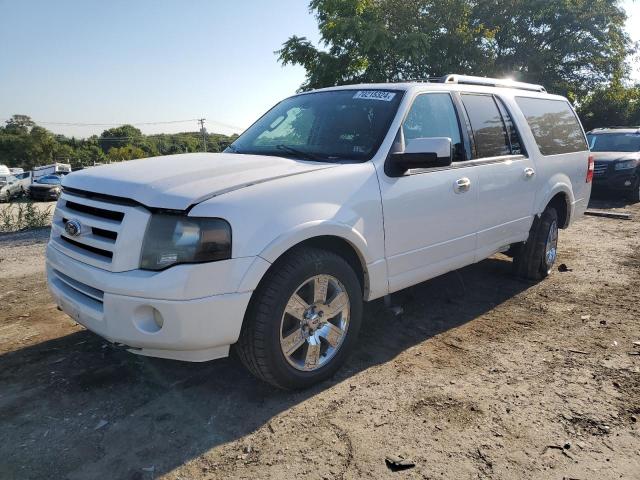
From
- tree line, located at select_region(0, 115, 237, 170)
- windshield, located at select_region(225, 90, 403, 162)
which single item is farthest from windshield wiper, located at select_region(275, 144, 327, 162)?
tree line, located at select_region(0, 115, 237, 170)

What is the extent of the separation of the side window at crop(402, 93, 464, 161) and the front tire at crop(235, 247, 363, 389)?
1214 mm

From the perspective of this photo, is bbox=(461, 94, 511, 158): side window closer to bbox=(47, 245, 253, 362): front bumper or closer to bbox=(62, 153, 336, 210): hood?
bbox=(62, 153, 336, 210): hood

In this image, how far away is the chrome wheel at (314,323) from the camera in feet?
9.21

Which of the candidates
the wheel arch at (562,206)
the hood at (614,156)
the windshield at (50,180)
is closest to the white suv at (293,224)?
the wheel arch at (562,206)

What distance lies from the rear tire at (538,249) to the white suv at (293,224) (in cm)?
67

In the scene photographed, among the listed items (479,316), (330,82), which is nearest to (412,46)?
(330,82)

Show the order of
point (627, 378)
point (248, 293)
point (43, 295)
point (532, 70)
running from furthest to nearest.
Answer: point (532, 70) < point (43, 295) < point (627, 378) < point (248, 293)

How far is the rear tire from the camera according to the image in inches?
195

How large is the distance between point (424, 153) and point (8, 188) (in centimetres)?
3561

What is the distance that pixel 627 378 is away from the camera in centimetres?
313

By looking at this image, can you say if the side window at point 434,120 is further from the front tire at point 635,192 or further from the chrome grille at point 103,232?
the front tire at point 635,192

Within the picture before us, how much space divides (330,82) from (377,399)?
9874mm

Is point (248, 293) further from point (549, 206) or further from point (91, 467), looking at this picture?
A: point (549, 206)

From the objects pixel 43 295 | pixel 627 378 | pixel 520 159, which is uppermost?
pixel 520 159
